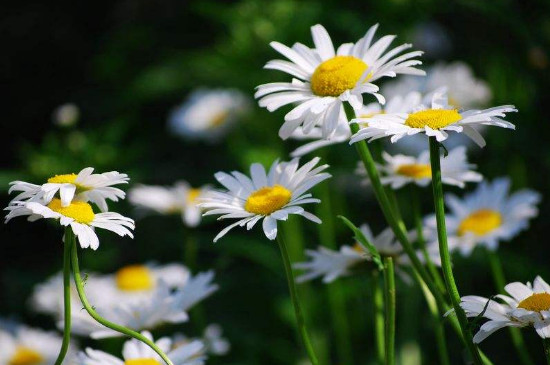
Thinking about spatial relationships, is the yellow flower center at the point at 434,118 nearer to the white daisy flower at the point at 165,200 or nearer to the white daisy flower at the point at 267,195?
the white daisy flower at the point at 267,195

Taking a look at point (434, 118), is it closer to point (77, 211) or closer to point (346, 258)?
point (346, 258)

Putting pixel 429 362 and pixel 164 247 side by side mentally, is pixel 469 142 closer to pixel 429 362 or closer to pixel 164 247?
pixel 429 362

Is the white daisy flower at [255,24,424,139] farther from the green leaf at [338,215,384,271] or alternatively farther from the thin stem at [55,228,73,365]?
the thin stem at [55,228,73,365]

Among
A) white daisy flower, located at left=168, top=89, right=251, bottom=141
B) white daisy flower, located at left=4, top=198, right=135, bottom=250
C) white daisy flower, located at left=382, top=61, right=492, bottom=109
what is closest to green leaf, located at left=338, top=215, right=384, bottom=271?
white daisy flower, located at left=4, top=198, right=135, bottom=250

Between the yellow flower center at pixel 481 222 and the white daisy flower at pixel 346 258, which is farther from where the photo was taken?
the yellow flower center at pixel 481 222

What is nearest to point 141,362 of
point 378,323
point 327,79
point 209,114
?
point 378,323

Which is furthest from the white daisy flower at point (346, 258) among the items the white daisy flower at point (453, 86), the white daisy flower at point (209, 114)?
A: the white daisy flower at point (209, 114)

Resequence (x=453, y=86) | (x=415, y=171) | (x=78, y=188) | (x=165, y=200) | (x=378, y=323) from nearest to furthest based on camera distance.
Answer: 1. (x=78, y=188)
2. (x=378, y=323)
3. (x=415, y=171)
4. (x=165, y=200)
5. (x=453, y=86)
